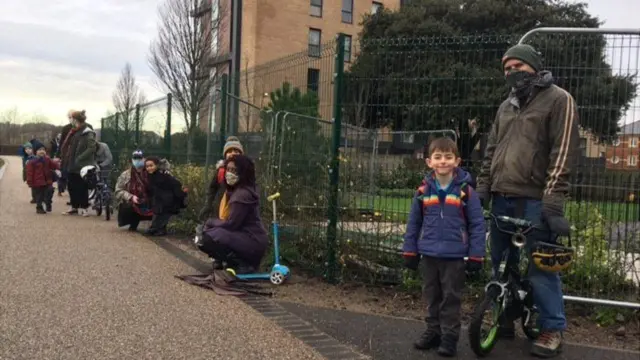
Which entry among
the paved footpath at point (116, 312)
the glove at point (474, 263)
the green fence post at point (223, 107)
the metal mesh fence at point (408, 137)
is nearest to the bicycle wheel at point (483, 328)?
the glove at point (474, 263)

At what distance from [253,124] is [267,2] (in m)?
35.8

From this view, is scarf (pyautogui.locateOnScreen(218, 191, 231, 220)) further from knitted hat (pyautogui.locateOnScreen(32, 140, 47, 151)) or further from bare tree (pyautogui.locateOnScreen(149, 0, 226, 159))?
bare tree (pyautogui.locateOnScreen(149, 0, 226, 159))

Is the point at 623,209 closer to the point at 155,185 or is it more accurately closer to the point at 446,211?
the point at 446,211

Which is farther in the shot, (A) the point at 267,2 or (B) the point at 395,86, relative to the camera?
(A) the point at 267,2

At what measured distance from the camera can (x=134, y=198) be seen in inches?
388

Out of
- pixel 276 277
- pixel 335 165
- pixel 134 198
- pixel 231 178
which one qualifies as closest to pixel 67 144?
pixel 134 198

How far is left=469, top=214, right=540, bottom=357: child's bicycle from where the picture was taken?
14.0ft

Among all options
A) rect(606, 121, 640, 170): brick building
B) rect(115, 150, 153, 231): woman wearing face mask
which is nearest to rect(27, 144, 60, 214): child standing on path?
rect(115, 150, 153, 231): woman wearing face mask

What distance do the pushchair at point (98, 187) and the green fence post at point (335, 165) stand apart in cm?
680

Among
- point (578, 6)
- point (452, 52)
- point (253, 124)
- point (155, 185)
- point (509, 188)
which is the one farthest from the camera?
point (578, 6)

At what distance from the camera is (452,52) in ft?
19.1

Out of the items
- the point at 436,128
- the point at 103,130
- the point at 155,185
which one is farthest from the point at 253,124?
the point at 103,130

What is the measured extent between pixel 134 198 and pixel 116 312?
4.90 meters

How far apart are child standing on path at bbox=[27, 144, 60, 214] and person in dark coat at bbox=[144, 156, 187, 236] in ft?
13.6
